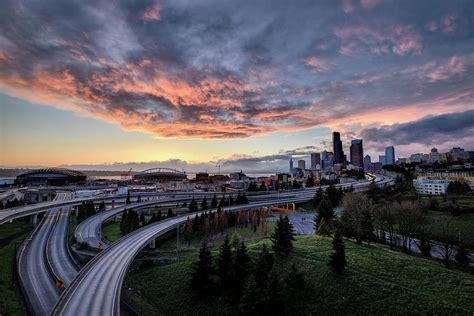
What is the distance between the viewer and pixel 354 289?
29.4m

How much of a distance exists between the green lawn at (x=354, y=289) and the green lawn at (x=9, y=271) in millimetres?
12025

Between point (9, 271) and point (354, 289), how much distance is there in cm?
5082

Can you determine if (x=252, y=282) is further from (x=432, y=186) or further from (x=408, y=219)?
(x=432, y=186)

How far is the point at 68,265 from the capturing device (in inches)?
1777

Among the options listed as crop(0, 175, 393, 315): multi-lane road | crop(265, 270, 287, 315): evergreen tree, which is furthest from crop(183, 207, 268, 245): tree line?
crop(265, 270, 287, 315): evergreen tree

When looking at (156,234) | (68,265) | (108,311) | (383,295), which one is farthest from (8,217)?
Answer: (383,295)

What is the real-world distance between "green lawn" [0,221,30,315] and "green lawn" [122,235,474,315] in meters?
12.0

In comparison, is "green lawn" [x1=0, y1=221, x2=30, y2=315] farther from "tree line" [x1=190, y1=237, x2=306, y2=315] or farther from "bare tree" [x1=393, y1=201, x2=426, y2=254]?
"bare tree" [x1=393, y1=201, x2=426, y2=254]

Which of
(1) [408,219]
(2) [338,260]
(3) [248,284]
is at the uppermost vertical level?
(1) [408,219]

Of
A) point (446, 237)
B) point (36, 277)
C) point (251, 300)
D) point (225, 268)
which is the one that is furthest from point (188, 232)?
point (446, 237)

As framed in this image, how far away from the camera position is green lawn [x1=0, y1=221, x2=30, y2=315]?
30828 millimetres

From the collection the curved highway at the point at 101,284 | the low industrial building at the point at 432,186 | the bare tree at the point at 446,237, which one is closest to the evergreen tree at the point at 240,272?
the curved highway at the point at 101,284

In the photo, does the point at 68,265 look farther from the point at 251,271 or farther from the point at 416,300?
the point at 416,300

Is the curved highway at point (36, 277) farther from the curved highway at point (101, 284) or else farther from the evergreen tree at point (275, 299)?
the evergreen tree at point (275, 299)
